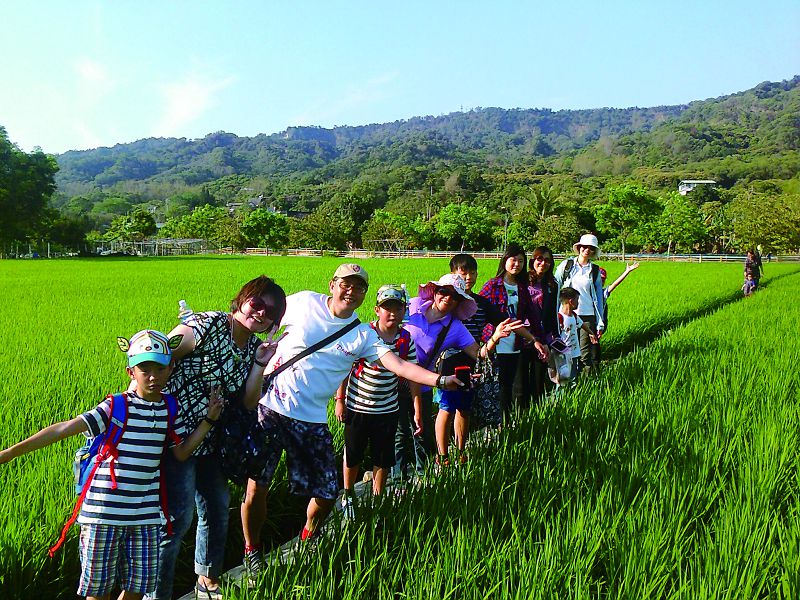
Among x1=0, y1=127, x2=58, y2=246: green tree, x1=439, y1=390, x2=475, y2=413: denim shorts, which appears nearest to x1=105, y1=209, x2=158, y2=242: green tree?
x1=0, y1=127, x2=58, y2=246: green tree

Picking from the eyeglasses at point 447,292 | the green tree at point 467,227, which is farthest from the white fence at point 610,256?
the eyeglasses at point 447,292

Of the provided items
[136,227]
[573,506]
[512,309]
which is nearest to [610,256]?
[512,309]

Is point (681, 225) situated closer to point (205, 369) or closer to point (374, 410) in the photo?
point (374, 410)

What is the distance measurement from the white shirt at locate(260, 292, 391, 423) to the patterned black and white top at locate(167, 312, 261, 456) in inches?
11.6

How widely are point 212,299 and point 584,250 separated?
9.16 metres

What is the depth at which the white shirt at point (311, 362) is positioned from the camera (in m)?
2.63

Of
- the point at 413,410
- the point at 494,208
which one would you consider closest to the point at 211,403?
the point at 413,410

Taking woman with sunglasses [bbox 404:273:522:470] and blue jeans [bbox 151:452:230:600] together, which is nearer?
blue jeans [bbox 151:452:230:600]

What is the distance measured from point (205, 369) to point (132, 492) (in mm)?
475

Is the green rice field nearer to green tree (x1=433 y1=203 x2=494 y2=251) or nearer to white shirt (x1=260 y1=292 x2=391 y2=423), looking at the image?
white shirt (x1=260 y1=292 x2=391 y2=423)

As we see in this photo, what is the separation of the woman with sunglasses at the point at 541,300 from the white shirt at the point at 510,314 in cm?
15

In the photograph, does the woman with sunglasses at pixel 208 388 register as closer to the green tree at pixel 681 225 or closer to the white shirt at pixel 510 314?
the white shirt at pixel 510 314

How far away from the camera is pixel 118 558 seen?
1973mm

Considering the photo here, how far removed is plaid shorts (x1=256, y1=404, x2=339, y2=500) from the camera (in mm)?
2604
